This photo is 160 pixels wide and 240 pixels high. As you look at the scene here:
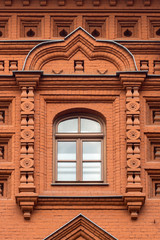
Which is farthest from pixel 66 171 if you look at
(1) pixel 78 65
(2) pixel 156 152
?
(1) pixel 78 65

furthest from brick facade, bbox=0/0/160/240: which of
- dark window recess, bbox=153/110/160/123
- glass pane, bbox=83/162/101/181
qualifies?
glass pane, bbox=83/162/101/181

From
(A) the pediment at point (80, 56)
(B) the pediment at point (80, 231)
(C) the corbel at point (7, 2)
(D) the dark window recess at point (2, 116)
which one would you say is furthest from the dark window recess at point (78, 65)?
(B) the pediment at point (80, 231)

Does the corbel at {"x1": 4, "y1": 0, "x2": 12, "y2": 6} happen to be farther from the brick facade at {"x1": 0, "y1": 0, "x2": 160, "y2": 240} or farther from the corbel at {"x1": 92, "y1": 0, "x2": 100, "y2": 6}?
the corbel at {"x1": 92, "y1": 0, "x2": 100, "y2": 6}

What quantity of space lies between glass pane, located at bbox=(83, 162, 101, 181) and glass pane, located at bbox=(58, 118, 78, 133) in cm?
79

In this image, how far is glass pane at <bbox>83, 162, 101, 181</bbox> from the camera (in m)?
21.1

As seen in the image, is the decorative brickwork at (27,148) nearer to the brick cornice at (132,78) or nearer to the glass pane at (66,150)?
the glass pane at (66,150)

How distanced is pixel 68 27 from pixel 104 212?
4.23m

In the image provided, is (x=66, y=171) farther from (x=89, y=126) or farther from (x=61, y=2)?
(x=61, y=2)

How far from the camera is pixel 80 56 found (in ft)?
72.0

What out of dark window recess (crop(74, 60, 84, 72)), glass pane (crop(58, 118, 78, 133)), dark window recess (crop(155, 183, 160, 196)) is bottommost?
dark window recess (crop(155, 183, 160, 196))

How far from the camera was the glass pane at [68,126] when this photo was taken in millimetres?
21516

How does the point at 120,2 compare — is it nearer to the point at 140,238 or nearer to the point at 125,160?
the point at 125,160

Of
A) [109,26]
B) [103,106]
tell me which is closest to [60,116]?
[103,106]

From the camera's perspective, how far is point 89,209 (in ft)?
67.6
